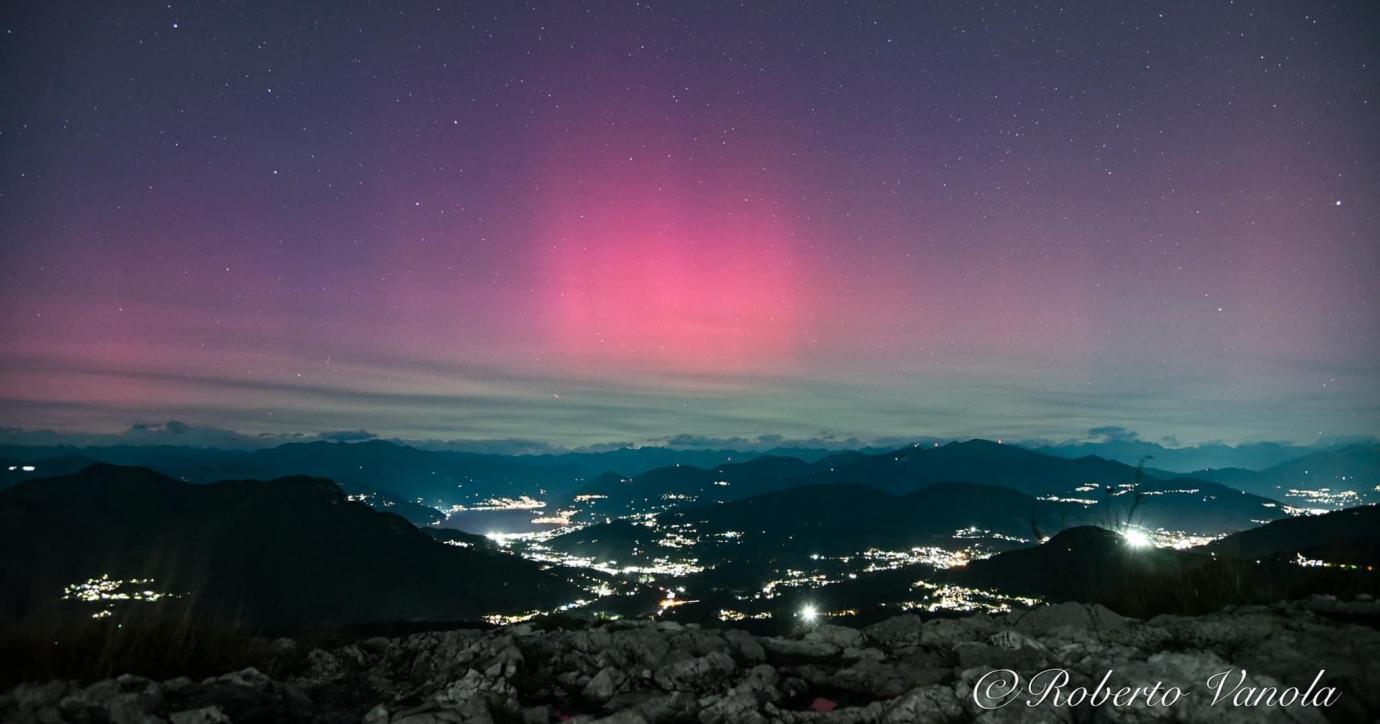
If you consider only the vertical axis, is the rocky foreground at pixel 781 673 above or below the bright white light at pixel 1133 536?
below

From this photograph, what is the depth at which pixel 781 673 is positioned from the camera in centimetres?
907

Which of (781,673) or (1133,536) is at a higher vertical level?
(1133,536)

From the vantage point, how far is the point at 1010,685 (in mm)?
6969

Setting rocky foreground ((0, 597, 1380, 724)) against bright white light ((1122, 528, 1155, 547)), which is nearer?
rocky foreground ((0, 597, 1380, 724))

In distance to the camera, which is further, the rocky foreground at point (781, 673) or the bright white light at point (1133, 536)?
the bright white light at point (1133, 536)

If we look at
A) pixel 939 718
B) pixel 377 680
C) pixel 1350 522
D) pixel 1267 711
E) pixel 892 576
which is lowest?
pixel 892 576

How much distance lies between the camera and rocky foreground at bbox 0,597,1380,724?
20.7ft

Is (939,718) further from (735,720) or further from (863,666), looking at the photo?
(863,666)

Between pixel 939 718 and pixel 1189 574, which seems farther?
pixel 1189 574

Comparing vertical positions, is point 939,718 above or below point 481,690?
above

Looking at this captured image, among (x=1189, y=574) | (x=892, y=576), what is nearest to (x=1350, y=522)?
(x=892, y=576)

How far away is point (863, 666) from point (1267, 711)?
4669mm

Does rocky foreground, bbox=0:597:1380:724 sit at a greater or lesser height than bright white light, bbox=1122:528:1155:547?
lesser

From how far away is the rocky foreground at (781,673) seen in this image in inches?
249
